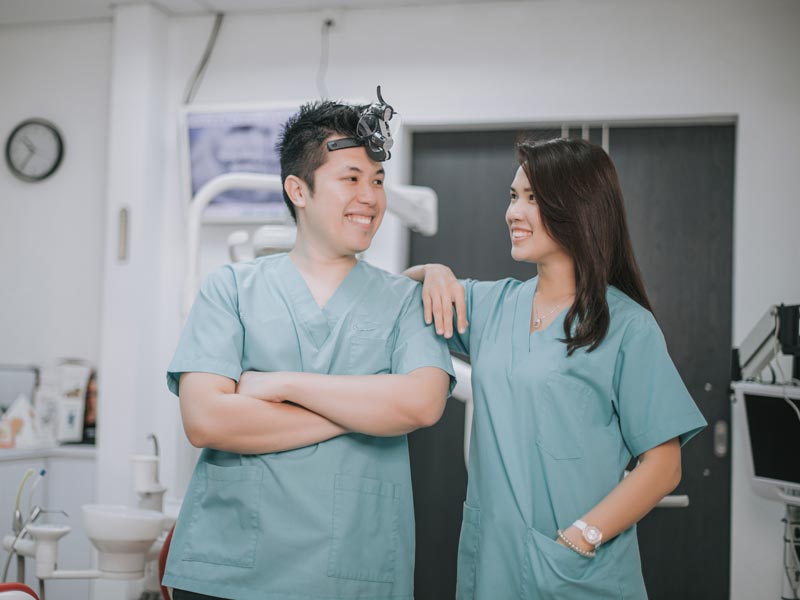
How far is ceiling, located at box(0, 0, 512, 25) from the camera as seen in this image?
3410 mm

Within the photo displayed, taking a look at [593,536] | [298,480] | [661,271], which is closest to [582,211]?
[593,536]

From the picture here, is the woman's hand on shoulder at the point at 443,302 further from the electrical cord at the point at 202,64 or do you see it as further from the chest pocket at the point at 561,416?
the electrical cord at the point at 202,64

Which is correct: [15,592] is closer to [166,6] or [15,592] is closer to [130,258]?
[130,258]

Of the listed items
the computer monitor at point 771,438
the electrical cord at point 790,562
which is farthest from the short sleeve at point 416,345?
the electrical cord at point 790,562

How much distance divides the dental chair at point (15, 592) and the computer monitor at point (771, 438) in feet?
6.44

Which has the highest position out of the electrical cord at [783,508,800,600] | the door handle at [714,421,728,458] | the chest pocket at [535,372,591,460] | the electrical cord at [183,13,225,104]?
the electrical cord at [183,13,225,104]

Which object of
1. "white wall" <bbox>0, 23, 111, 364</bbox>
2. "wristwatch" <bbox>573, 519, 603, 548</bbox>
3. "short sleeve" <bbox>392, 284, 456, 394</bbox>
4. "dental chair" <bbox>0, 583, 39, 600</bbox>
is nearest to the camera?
"wristwatch" <bbox>573, 519, 603, 548</bbox>

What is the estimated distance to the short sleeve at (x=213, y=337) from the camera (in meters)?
Answer: 1.44

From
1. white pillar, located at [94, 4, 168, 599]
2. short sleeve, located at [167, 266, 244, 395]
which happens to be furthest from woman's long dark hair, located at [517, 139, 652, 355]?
white pillar, located at [94, 4, 168, 599]

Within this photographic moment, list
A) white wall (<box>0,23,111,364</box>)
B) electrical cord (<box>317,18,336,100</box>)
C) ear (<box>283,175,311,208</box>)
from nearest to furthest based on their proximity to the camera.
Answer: ear (<box>283,175,311,208</box>) → electrical cord (<box>317,18,336,100</box>) → white wall (<box>0,23,111,364</box>)

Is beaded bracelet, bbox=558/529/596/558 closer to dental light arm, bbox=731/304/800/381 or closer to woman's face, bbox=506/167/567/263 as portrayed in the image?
woman's face, bbox=506/167/567/263

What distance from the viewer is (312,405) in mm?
1393

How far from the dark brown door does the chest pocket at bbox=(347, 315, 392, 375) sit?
1.92 metres

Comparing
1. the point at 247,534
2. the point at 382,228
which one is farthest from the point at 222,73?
the point at 247,534
